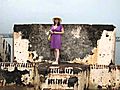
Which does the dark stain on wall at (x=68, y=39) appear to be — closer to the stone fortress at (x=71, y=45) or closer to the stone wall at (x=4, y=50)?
the stone fortress at (x=71, y=45)

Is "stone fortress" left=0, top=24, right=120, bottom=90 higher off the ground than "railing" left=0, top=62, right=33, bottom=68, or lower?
higher

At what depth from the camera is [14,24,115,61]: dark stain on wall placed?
11.7 m

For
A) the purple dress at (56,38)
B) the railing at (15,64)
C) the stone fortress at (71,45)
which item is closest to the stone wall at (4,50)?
the stone fortress at (71,45)

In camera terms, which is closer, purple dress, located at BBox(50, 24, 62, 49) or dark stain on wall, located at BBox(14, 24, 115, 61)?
purple dress, located at BBox(50, 24, 62, 49)

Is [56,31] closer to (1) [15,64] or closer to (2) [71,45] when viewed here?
(1) [15,64]

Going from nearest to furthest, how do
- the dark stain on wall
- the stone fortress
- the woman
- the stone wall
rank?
the woman < the stone fortress < the dark stain on wall < the stone wall

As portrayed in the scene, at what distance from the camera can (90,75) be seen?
34.7ft

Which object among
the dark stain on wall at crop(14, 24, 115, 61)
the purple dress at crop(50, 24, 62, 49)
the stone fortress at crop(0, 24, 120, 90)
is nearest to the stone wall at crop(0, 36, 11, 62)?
the stone fortress at crop(0, 24, 120, 90)

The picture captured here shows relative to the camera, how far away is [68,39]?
11758 millimetres

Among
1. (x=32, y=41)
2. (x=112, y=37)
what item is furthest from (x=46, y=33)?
(x=112, y=37)

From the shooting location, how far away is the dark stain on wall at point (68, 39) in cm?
1166

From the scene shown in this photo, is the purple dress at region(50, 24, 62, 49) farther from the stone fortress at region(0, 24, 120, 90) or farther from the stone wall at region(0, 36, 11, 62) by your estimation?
the stone wall at region(0, 36, 11, 62)

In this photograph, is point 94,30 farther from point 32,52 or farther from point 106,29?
point 32,52

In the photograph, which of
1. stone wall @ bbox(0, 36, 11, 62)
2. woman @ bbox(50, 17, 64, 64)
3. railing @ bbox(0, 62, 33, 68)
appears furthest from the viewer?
stone wall @ bbox(0, 36, 11, 62)
